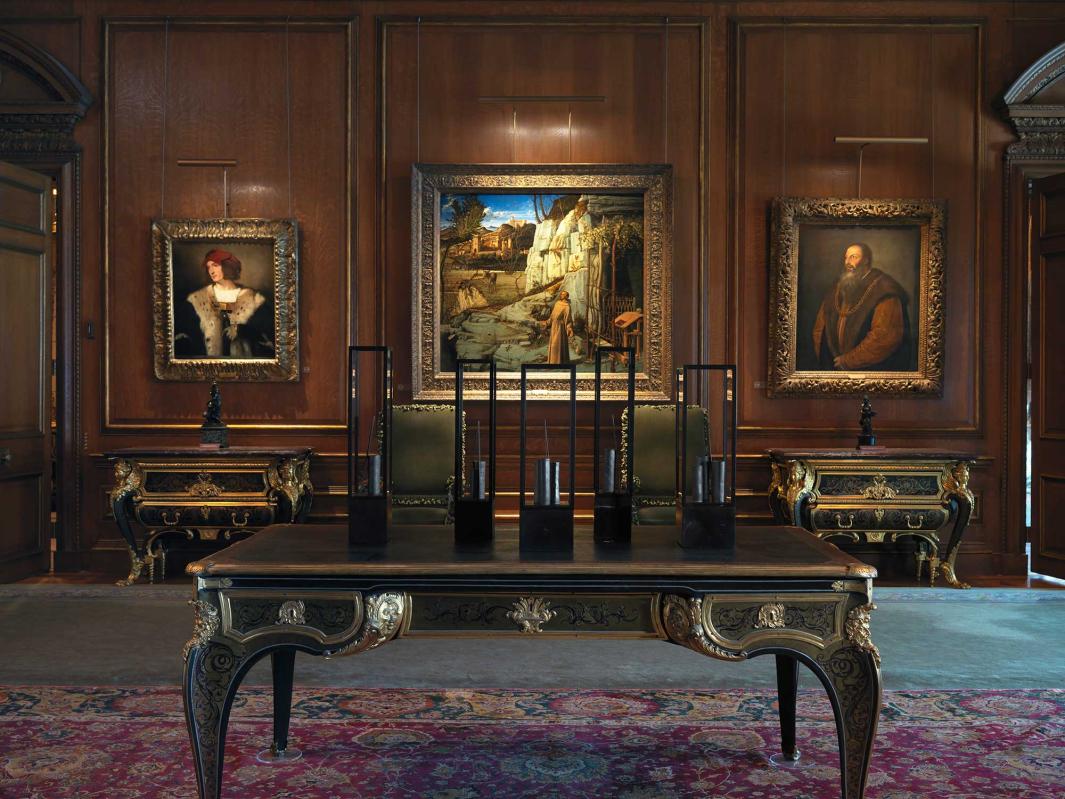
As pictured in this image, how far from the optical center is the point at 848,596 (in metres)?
3.07

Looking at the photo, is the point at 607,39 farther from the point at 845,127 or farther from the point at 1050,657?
the point at 1050,657

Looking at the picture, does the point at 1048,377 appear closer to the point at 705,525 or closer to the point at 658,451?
the point at 658,451

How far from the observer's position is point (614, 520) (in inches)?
140

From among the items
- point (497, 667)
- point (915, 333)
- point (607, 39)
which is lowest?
point (497, 667)

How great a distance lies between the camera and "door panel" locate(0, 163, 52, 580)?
A: 6.93 m

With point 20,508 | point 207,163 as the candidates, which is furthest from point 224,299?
point 20,508

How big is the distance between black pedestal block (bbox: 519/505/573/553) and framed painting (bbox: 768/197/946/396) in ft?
14.4

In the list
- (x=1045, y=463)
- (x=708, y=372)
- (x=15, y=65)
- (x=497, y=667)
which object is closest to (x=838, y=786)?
(x=497, y=667)

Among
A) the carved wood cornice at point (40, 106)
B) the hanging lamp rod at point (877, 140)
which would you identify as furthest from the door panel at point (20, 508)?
the hanging lamp rod at point (877, 140)

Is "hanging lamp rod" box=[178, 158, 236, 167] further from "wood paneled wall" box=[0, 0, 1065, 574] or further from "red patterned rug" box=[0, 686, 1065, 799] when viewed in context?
"red patterned rug" box=[0, 686, 1065, 799]

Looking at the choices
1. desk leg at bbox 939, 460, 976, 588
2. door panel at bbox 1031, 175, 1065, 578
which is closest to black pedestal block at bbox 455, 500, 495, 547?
desk leg at bbox 939, 460, 976, 588

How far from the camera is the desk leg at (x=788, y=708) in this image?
368 centimetres

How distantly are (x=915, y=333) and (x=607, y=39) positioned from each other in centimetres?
312

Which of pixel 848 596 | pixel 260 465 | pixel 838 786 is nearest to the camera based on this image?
pixel 848 596
